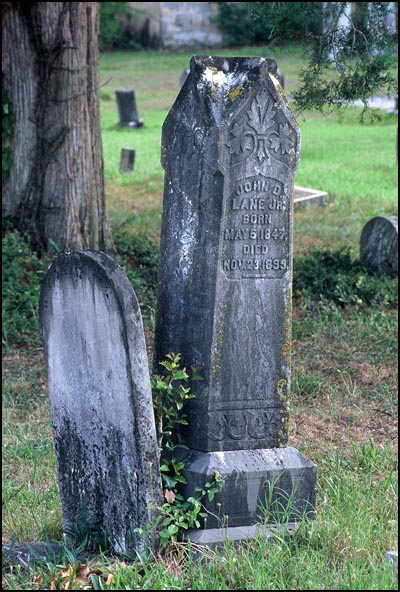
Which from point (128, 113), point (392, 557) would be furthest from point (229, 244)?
point (128, 113)

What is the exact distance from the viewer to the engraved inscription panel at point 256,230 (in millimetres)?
4773

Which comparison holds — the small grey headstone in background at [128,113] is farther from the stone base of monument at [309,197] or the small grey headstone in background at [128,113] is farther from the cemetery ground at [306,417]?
the stone base of monument at [309,197]

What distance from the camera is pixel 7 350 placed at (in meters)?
8.84

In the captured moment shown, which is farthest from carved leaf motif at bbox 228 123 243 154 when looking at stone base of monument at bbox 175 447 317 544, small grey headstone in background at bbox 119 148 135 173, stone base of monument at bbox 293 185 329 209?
small grey headstone in background at bbox 119 148 135 173

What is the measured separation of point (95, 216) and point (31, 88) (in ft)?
4.78

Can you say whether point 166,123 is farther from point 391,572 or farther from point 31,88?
point 31,88

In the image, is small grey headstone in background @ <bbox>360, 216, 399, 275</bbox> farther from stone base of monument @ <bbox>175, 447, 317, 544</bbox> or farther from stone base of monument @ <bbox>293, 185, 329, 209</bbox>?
stone base of monument @ <bbox>175, 447, 317, 544</bbox>

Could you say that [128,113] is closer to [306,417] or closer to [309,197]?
[309,197]

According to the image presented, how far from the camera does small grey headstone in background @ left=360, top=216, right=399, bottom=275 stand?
10438mm

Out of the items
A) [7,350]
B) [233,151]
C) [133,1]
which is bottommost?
[7,350]

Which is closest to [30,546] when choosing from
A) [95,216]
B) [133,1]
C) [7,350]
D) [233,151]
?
[233,151]

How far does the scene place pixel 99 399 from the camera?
184 inches

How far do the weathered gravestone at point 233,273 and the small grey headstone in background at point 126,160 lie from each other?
518 inches

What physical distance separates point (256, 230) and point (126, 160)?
1344 centimetres
